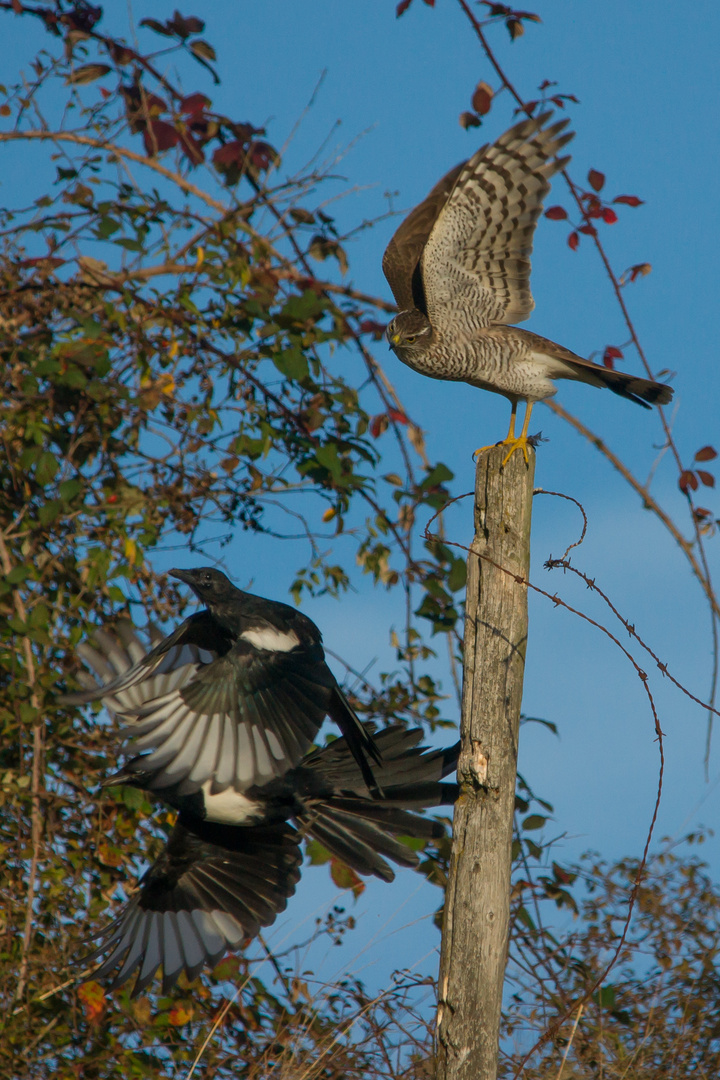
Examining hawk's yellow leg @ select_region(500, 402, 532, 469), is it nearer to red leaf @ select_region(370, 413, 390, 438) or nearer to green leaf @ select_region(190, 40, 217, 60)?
red leaf @ select_region(370, 413, 390, 438)

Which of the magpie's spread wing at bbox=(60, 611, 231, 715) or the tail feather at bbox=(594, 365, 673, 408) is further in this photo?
the magpie's spread wing at bbox=(60, 611, 231, 715)

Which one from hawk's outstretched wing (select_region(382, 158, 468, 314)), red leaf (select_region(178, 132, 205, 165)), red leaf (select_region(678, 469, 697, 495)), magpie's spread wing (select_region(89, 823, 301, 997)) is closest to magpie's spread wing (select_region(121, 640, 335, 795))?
magpie's spread wing (select_region(89, 823, 301, 997))

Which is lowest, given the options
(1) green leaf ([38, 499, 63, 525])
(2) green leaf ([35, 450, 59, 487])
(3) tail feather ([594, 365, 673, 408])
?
(1) green leaf ([38, 499, 63, 525])

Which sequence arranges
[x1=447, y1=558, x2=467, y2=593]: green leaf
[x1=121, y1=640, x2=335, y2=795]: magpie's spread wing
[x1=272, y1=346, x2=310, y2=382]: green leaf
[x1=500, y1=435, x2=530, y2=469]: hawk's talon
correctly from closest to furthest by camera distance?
[x1=500, y1=435, x2=530, y2=469]: hawk's talon < [x1=121, y1=640, x2=335, y2=795]: magpie's spread wing < [x1=272, y1=346, x2=310, y2=382]: green leaf < [x1=447, y1=558, x2=467, y2=593]: green leaf

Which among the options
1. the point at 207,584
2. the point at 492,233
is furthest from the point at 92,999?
the point at 492,233

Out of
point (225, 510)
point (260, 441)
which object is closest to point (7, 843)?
point (225, 510)

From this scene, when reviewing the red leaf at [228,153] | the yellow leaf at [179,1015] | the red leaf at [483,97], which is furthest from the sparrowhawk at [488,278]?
the yellow leaf at [179,1015]

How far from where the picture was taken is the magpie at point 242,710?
320 cm

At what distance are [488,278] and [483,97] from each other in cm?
92

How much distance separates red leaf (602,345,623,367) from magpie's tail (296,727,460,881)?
165 cm

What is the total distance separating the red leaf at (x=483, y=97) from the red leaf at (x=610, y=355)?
1097mm

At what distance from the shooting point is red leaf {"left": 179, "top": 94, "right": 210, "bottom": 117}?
4426 millimetres

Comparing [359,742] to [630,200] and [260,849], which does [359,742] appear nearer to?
[260,849]

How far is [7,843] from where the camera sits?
4.14 metres
